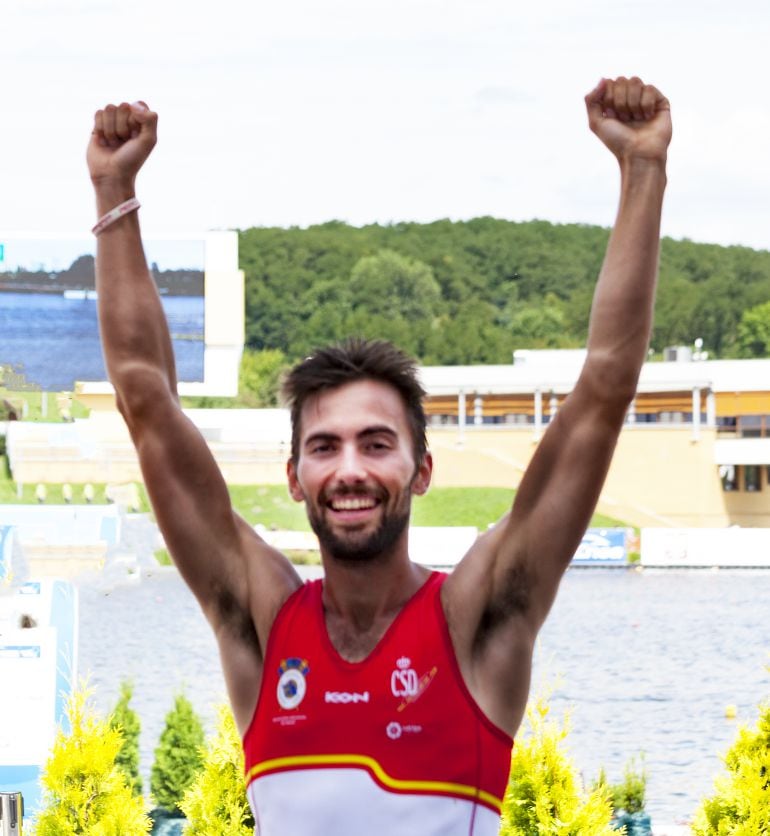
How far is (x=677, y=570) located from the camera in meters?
51.7

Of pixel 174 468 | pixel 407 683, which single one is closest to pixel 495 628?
pixel 407 683

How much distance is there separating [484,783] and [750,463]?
5129 cm

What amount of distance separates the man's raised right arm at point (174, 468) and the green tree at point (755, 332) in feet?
234

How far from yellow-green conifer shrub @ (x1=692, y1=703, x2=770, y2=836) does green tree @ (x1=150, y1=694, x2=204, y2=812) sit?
3731 mm

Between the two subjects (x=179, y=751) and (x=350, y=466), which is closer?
(x=350, y=466)

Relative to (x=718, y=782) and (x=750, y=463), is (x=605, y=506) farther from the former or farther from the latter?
(x=718, y=782)

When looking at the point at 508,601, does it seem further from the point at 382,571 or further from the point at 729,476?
the point at 729,476

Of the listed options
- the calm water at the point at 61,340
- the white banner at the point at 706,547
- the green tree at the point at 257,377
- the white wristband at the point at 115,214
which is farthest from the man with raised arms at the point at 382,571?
the green tree at the point at 257,377

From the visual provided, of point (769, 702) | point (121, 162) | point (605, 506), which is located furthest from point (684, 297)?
point (121, 162)

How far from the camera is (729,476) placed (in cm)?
5388

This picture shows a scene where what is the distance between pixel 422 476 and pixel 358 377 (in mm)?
159

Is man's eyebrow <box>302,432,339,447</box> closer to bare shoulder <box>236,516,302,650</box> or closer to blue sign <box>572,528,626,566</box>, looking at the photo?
bare shoulder <box>236,516,302,650</box>

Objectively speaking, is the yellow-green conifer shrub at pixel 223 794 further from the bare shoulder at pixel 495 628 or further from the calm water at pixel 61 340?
the calm water at pixel 61 340

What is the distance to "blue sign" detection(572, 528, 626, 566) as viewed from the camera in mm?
51656
